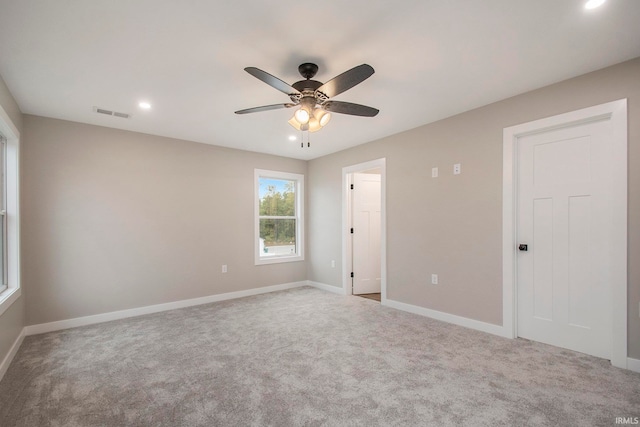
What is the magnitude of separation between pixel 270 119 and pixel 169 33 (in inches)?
65.1

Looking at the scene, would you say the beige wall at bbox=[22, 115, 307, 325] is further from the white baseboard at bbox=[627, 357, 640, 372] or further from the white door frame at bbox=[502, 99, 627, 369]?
the white baseboard at bbox=[627, 357, 640, 372]

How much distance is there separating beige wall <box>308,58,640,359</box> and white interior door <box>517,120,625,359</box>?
0.62ft

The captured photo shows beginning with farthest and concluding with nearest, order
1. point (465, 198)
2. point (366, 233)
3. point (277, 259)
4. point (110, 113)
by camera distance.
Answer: point (277, 259) < point (366, 233) < point (465, 198) < point (110, 113)

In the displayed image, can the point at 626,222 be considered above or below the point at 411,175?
below

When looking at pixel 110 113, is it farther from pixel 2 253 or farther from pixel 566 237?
pixel 566 237

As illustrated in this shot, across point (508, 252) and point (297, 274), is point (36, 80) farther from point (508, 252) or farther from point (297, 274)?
point (508, 252)

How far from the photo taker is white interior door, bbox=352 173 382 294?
5.17 m

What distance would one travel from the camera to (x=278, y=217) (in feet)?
18.3

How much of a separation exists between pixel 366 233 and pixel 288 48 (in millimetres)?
3618

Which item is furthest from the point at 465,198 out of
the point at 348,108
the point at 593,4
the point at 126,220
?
the point at 126,220

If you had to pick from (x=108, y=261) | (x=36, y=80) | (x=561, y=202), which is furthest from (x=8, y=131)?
(x=561, y=202)

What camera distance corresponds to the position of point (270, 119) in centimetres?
361

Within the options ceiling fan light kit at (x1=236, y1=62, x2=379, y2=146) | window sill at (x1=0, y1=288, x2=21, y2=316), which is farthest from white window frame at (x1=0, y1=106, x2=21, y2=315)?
ceiling fan light kit at (x1=236, y1=62, x2=379, y2=146)

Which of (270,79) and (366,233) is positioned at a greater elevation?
(270,79)
